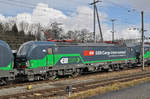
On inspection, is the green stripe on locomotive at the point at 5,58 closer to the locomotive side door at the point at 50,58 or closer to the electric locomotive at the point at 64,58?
the electric locomotive at the point at 64,58

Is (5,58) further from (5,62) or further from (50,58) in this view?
(50,58)

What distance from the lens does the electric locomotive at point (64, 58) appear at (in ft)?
48.1

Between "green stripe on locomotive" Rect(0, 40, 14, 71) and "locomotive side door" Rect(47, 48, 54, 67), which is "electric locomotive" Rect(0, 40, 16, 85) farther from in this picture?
"locomotive side door" Rect(47, 48, 54, 67)

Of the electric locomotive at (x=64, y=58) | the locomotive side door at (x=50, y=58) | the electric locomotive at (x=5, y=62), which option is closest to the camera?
the electric locomotive at (x=5, y=62)

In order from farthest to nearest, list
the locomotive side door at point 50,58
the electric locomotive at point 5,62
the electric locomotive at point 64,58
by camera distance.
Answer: the locomotive side door at point 50,58
the electric locomotive at point 64,58
the electric locomotive at point 5,62

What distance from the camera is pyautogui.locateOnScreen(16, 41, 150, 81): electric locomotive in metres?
14.7

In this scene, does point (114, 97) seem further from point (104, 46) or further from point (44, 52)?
point (104, 46)

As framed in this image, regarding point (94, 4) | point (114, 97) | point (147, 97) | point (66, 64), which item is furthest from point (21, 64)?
point (94, 4)

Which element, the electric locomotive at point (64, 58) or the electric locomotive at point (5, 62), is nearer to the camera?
the electric locomotive at point (5, 62)

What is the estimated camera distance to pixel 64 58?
677 inches

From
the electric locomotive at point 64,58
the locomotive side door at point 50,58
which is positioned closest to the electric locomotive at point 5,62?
the electric locomotive at point 64,58

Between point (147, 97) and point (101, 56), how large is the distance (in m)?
11.8

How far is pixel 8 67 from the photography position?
12.5 m

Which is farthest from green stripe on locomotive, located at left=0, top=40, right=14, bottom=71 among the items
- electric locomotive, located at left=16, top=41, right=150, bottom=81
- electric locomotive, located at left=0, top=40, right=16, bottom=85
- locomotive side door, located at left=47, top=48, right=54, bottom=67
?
locomotive side door, located at left=47, top=48, right=54, bottom=67
